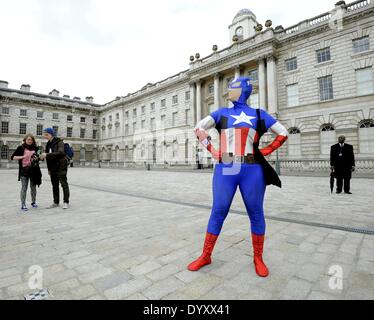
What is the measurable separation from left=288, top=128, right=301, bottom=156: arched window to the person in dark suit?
14781 mm

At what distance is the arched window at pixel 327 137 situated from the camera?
1945cm

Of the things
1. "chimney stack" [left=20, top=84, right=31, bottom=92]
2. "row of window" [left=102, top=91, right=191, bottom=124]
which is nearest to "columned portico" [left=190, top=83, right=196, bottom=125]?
"row of window" [left=102, top=91, right=191, bottom=124]

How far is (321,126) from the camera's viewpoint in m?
20.1

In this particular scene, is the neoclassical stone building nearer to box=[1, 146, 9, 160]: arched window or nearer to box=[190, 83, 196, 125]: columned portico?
box=[190, 83, 196, 125]: columned portico

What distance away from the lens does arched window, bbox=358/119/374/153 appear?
695 inches

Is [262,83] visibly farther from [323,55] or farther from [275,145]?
[275,145]

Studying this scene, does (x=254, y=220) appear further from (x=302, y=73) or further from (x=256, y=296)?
(x=302, y=73)

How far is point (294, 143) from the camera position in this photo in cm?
2153

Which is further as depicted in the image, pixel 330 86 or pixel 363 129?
pixel 330 86

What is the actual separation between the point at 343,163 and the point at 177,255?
7044 mm

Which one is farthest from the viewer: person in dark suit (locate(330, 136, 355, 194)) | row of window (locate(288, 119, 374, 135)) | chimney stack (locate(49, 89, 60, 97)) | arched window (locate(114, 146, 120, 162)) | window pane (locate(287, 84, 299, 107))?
chimney stack (locate(49, 89, 60, 97))

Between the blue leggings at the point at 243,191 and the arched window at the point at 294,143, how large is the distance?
21.3 meters
